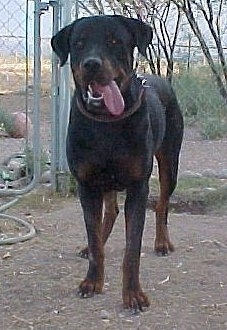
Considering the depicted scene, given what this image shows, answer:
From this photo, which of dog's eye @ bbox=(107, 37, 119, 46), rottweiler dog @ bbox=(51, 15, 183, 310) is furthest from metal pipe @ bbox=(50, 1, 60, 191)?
dog's eye @ bbox=(107, 37, 119, 46)

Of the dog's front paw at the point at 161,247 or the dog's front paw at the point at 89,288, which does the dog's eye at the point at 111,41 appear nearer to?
the dog's front paw at the point at 89,288

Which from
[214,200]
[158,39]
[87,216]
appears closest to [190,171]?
[214,200]

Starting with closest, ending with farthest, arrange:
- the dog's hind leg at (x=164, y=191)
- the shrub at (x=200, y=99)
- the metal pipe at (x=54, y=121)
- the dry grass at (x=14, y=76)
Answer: the dog's hind leg at (x=164, y=191), the metal pipe at (x=54, y=121), the dry grass at (x=14, y=76), the shrub at (x=200, y=99)

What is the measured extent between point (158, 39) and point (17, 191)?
5284 mm

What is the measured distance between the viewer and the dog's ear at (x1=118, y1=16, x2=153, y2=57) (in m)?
4.81

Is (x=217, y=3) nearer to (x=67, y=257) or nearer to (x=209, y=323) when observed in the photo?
(x=67, y=257)

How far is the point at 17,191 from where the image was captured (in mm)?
7492

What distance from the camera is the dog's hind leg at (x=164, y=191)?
6.00 meters

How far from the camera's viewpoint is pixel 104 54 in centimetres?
458

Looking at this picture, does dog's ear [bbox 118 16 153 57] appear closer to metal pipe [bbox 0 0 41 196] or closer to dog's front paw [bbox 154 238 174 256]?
dog's front paw [bbox 154 238 174 256]

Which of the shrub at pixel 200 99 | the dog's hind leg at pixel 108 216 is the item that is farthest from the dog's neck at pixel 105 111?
the shrub at pixel 200 99

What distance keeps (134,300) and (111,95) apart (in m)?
1.15

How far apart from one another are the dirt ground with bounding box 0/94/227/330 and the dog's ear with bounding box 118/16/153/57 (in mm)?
1452

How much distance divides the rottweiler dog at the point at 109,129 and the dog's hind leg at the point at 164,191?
77 cm
